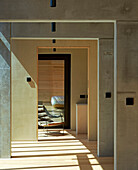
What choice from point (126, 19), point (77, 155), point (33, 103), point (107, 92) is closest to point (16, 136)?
point (33, 103)

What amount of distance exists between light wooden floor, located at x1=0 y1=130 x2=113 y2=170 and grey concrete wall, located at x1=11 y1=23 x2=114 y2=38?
2534 millimetres

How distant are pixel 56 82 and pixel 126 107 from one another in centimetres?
555

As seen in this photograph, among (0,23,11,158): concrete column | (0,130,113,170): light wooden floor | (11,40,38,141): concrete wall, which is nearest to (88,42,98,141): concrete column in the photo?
(0,130,113,170): light wooden floor

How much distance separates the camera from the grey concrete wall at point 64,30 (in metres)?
6.04

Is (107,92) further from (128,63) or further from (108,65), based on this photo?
(128,63)

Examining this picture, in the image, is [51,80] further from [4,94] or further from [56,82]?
[4,94]

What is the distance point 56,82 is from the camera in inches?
379

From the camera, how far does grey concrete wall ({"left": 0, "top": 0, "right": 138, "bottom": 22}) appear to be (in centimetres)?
416

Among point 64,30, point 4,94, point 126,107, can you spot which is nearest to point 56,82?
point 64,30

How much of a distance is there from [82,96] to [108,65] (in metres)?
3.44

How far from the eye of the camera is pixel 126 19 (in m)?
4.20

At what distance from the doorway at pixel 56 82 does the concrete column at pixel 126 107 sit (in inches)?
209

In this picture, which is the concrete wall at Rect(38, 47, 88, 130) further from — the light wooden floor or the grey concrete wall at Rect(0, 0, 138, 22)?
the grey concrete wall at Rect(0, 0, 138, 22)

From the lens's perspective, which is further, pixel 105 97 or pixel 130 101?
pixel 105 97
